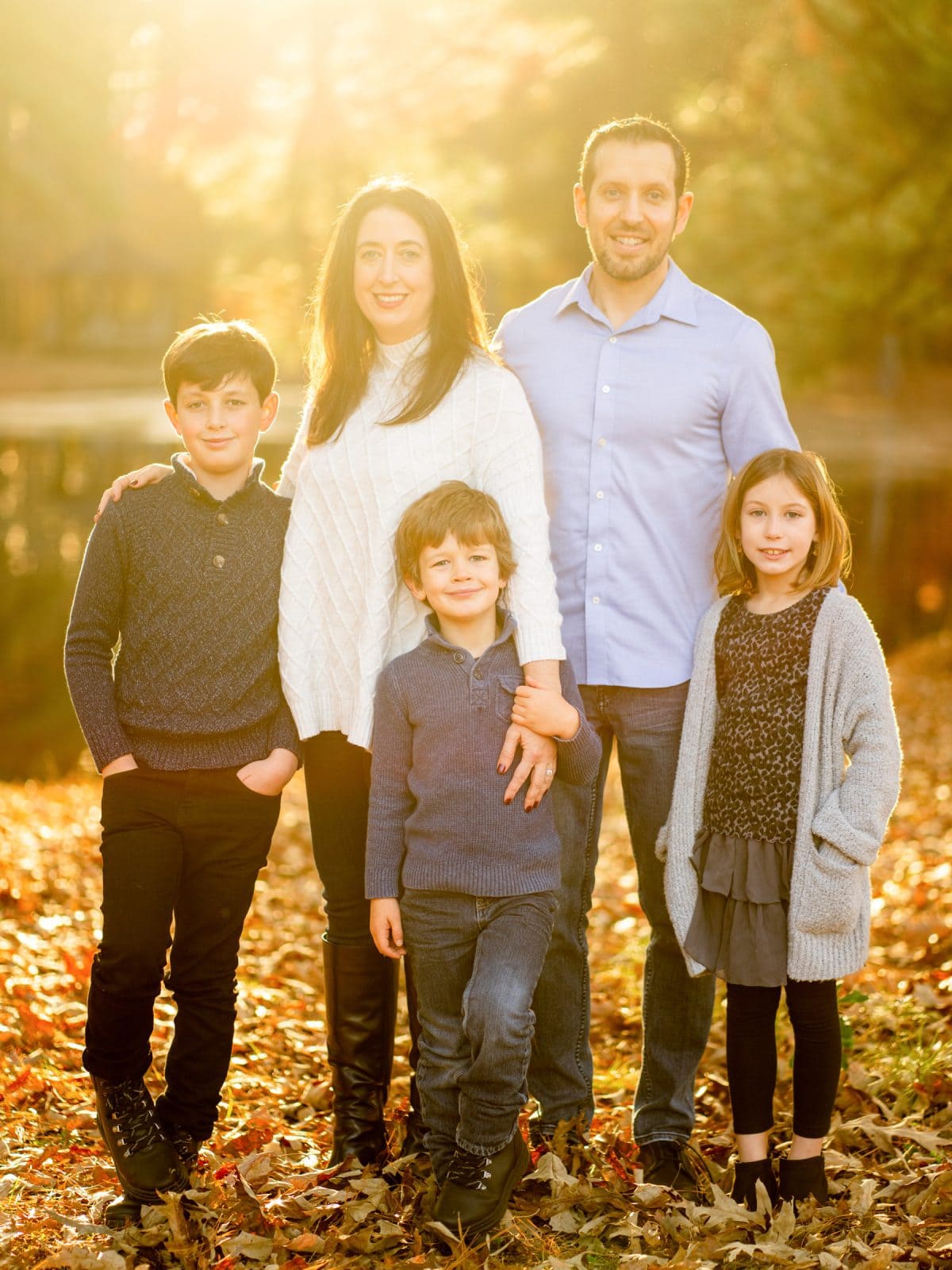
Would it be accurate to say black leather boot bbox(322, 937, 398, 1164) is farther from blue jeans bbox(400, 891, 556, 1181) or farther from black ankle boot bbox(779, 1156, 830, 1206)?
black ankle boot bbox(779, 1156, 830, 1206)

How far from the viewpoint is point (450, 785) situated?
3.21 metres

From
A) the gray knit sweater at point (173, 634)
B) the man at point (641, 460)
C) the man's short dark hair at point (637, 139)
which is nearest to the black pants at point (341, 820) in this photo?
the gray knit sweater at point (173, 634)

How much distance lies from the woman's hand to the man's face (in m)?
1.22

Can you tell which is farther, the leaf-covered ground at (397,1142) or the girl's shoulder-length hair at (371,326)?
the girl's shoulder-length hair at (371,326)

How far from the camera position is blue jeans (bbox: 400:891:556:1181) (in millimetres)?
3127

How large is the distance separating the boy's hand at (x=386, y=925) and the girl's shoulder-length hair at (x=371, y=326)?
3.73 feet

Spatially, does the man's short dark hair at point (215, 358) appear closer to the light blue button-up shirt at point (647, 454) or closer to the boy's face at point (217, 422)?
the boy's face at point (217, 422)

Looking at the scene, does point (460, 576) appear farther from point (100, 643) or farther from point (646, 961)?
point (646, 961)

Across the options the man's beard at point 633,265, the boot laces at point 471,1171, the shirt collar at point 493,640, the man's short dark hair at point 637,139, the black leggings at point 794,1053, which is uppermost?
the man's short dark hair at point 637,139

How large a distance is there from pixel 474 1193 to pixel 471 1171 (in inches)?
1.9

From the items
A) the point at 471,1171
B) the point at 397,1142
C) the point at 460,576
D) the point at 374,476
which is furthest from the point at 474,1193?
the point at 374,476

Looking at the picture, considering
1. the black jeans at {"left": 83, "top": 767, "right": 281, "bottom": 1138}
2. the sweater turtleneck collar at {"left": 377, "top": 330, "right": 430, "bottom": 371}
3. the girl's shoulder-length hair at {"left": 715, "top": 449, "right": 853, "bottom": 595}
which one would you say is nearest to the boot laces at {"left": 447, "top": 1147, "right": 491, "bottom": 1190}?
the black jeans at {"left": 83, "top": 767, "right": 281, "bottom": 1138}

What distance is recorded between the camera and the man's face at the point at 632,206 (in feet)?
11.4

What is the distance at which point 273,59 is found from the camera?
13570 mm
